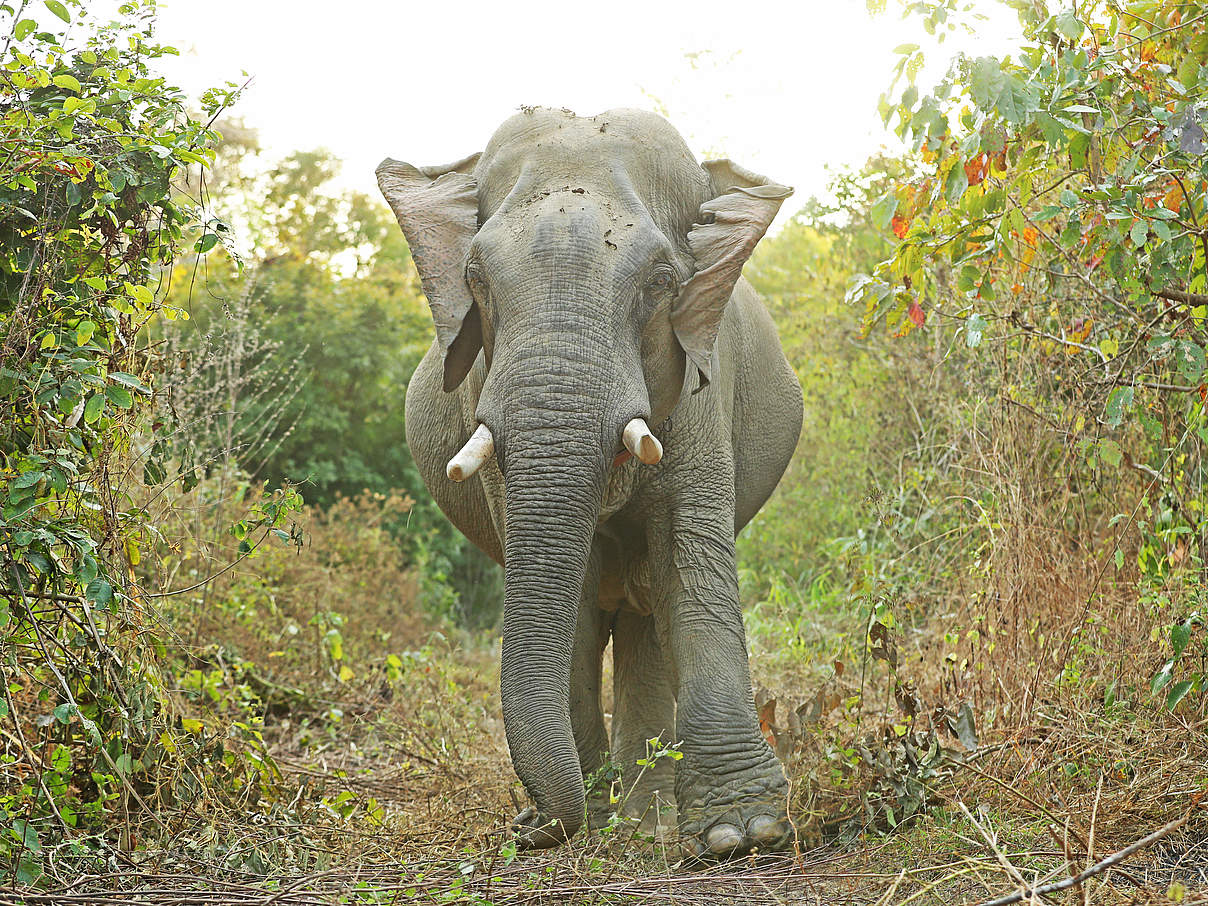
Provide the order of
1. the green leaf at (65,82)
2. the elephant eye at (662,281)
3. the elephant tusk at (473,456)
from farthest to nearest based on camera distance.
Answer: the elephant eye at (662,281), the elephant tusk at (473,456), the green leaf at (65,82)

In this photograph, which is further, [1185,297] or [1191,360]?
[1185,297]

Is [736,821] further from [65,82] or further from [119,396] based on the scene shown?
[65,82]

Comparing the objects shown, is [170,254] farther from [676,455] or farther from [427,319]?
[427,319]

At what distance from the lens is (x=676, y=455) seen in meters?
5.57

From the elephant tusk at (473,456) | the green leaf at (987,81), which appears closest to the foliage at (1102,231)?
the green leaf at (987,81)

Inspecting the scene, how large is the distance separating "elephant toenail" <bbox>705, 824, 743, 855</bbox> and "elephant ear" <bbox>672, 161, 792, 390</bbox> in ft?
5.48

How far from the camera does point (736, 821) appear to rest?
504cm

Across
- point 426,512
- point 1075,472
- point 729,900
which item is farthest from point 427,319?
point 729,900

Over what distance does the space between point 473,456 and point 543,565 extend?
454 millimetres

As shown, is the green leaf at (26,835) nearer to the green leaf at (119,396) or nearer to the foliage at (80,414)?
the foliage at (80,414)

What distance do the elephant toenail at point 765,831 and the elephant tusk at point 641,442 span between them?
1377 millimetres

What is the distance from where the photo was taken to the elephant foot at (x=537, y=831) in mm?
4695

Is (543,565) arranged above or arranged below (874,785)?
above

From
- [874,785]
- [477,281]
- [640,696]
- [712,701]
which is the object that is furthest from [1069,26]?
[640,696]
